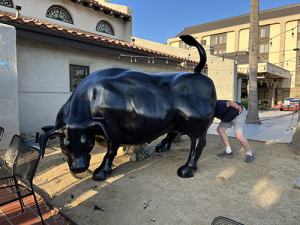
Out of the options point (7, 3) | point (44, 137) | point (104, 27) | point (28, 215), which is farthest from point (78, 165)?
point (104, 27)

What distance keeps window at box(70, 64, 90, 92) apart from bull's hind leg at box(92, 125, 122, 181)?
15.7 ft

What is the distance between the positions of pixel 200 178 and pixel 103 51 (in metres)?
5.55

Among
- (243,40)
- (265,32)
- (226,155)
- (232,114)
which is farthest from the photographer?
(243,40)

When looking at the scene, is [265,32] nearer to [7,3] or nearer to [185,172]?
[7,3]

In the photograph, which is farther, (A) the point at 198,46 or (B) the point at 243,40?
(B) the point at 243,40

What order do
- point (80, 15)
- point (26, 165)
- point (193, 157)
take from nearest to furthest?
point (26, 165)
point (193, 157)
point (80, 15)

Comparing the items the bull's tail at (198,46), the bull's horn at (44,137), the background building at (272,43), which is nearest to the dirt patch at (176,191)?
the bull's horn at (44,137)

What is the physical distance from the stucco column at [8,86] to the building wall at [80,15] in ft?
12.2

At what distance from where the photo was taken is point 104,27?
11344mm

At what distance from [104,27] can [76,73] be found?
489 cm

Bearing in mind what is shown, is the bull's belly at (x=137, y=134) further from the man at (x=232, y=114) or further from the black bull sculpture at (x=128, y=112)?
the man at (x=232, y=114)

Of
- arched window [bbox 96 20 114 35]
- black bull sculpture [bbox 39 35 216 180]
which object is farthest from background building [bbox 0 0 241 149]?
black bull sculpture [bbox 39 35 216 180]

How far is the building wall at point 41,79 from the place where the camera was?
6.25 metres

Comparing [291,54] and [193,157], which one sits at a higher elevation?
[291,54]
